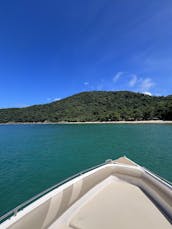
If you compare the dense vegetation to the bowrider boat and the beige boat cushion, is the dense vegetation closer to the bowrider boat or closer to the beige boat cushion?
the bowrider boat

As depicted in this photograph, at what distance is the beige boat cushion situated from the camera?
2.87 m

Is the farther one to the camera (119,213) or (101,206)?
(101,206)

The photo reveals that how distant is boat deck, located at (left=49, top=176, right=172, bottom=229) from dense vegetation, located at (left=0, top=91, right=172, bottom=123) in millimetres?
86792

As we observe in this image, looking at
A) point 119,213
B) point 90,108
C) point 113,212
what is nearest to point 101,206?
point 113,212

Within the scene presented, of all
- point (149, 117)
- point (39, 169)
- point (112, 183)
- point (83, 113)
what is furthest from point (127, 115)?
point (112, 183)

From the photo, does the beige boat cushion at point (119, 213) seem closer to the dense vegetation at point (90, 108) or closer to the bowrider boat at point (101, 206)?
the bowrider boat at point (101, 206)

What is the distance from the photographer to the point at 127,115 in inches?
3536

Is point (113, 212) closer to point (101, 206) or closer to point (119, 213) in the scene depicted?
point (119, 213)

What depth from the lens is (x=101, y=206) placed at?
3.51 meters

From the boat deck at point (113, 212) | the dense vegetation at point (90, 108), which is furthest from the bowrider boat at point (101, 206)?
the dense vegetation at point (90, 108)

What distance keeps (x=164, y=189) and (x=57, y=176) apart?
8.31 metres

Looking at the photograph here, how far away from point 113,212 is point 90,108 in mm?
126761

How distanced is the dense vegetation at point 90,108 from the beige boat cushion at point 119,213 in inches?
3419

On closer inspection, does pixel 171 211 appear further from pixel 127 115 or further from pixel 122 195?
pixel 127 115
